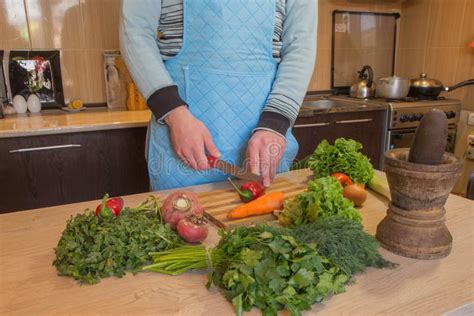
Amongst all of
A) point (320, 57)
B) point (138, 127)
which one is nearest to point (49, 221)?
point (138, 127)

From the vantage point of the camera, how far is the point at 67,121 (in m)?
1.91

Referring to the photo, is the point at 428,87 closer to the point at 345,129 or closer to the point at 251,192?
the point at 345,129

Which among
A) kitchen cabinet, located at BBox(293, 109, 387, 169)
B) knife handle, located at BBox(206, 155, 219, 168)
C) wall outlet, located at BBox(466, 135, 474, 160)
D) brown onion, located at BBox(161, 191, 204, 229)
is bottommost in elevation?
wall outlet, located at BBox(466, 135, 474, 160)

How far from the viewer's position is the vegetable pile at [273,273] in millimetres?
543

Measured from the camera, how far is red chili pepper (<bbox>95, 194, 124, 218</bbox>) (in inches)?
28.1

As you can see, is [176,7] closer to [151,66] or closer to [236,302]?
[151,66]

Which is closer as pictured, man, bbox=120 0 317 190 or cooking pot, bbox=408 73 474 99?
man, bbox=120 0 317 190

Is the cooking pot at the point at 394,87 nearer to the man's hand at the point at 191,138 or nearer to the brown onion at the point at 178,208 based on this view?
the man's hand at the point at 191,138

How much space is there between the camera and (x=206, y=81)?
111 centimetres

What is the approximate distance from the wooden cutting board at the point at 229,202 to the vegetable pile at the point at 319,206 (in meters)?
0.11

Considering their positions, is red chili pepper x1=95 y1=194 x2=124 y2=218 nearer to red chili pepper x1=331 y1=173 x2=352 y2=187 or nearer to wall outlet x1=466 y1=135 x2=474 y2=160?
red chili pepper x1=331 y1=173 x2=352 y2=187

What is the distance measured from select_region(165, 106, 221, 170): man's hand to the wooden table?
35 cm

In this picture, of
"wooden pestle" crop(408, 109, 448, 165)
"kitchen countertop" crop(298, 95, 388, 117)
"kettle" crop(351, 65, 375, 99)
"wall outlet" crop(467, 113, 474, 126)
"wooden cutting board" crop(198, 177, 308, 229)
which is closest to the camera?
"wooden pestle" crop(408, 109, 448, 165)

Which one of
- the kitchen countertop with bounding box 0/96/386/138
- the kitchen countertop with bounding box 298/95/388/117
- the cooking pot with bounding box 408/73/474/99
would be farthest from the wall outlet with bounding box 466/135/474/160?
the kitchen countertop with bounding box 0/96/386/138
